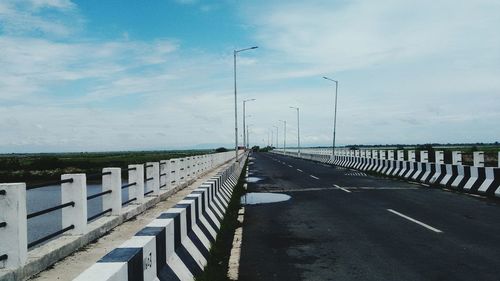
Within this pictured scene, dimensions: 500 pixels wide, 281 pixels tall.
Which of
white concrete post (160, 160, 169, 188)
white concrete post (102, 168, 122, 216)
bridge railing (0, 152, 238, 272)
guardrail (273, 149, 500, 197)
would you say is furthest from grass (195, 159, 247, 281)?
guardrail (273, 149, 500, 197)

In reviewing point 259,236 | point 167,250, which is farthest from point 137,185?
point 167,250

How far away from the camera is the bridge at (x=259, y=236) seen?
5816 mm

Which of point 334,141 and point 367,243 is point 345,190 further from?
point 334,141

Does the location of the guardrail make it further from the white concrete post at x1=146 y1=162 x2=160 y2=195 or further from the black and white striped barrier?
the black and white striped barrier

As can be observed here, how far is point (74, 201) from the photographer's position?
320 inches

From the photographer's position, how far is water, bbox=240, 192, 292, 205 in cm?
1617

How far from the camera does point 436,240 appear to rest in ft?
30.3

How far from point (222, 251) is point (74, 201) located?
2613mm

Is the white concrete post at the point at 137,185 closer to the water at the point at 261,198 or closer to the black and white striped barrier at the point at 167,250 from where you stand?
the black and white striped barrier at the point at 167,250

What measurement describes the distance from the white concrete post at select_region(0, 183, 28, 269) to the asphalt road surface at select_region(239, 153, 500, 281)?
2.95 metres

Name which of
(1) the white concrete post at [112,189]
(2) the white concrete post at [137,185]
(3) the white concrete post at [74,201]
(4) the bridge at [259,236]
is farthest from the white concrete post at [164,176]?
(3) the white concrete post at [74,201]

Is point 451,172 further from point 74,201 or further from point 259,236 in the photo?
point 74,201

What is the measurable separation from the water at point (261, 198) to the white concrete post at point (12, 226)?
10.1 metres

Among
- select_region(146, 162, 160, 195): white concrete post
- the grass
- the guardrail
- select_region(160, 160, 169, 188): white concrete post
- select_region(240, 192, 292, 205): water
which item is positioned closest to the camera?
the grass
